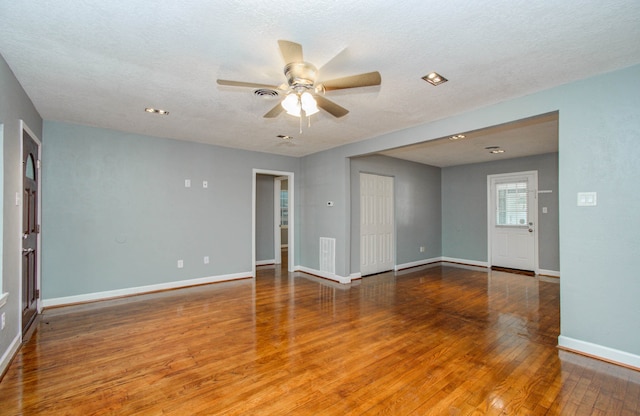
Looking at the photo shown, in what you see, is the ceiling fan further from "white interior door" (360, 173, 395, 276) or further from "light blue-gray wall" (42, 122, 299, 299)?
"white interior door" (360, 173, 395, 276)

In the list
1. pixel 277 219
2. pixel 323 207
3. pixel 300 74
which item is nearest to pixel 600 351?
pixel 300 74

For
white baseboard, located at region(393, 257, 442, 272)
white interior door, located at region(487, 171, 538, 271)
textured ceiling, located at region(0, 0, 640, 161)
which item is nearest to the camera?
textured ceiling, located at region(0, 0, 640, 161)

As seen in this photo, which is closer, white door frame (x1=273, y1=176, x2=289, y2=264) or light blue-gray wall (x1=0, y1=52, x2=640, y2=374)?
light blue-gray wall (x1=0, y1=52, x2=640, y2=374)

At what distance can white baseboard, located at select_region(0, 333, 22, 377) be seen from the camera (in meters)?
2.43

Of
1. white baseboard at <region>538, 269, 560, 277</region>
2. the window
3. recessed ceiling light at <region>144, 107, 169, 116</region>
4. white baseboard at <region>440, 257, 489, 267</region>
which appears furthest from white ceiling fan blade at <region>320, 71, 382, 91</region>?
white baseboard at <region>440, 257, 489, 267</region>

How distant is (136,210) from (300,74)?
12.6ft

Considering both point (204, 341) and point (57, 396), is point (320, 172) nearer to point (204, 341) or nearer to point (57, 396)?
point (204, 341)

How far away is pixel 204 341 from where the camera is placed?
10.0ft

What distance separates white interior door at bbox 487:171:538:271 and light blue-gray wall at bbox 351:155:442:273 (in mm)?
1229

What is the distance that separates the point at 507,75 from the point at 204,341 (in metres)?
3.81

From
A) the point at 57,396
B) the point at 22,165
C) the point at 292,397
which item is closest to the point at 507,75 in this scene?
the point at 292,397

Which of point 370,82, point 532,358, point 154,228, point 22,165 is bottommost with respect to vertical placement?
point 532,358

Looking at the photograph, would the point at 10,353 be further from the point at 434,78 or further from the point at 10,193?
the point at 434,78

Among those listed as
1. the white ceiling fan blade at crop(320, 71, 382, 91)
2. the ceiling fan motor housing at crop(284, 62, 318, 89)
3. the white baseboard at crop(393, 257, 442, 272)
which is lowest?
the white baseboard at crop(393, 257, 442, 272)
